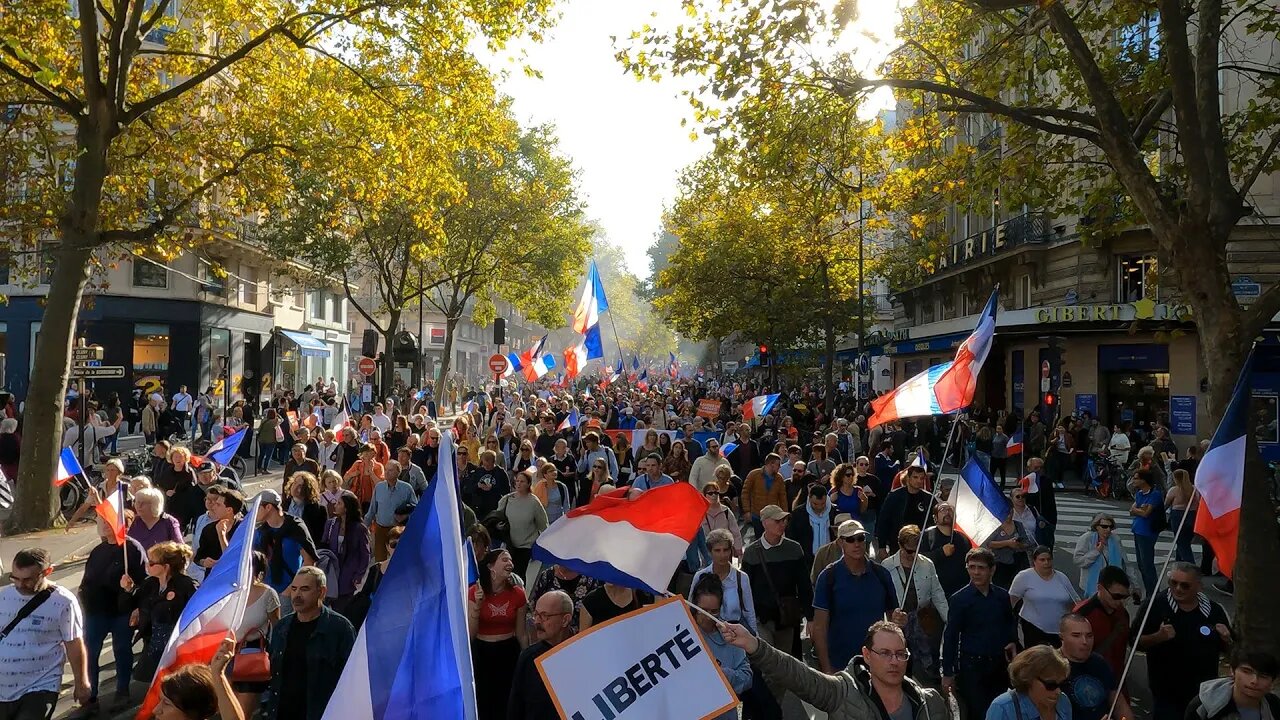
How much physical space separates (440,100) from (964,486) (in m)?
11.0

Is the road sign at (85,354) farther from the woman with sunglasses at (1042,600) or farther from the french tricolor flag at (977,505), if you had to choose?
the woman with sunglasses at (1042,600)

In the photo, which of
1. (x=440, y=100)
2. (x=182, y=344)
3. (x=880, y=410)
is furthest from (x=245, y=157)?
(x=182, y=344)

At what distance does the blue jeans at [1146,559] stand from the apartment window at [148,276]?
32078mm

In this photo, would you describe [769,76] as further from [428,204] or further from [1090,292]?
[1090,292]

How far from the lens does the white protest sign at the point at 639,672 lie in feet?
13.7

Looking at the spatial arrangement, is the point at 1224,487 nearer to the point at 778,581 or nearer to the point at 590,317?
the point at 778,581

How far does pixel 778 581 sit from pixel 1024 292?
90.8ft

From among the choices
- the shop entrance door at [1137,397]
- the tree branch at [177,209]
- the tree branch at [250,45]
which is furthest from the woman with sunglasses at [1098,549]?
the shop entrance door at [1137,397]

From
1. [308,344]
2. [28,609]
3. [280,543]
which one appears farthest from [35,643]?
[308,344]

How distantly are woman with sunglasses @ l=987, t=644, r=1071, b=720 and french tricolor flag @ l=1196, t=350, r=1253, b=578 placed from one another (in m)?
2.00

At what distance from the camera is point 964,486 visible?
25.9ft

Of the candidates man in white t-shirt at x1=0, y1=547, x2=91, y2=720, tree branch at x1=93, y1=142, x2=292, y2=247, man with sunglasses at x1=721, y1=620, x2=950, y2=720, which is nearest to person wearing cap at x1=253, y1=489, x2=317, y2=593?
man in white t-shirt at x1=0, y1=547, x2=91, y2=720

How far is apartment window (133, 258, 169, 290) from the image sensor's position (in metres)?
34.3

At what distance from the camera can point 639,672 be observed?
4266mm
